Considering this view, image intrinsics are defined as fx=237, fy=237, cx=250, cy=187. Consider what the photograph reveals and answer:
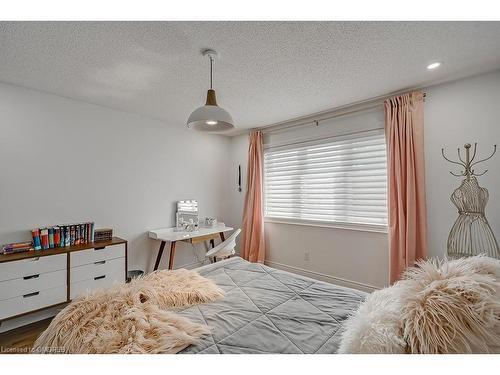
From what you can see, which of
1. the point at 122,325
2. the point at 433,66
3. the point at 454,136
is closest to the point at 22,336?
the point at 122,325

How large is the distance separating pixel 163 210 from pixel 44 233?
1.37m

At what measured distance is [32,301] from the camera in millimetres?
2135

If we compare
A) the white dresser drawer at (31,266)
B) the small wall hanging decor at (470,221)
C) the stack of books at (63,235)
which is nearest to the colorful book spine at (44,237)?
the stack of books at (63,235)

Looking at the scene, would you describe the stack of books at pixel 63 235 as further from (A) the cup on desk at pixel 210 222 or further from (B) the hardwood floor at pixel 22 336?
(A) the cup on desk at pixel 210 222

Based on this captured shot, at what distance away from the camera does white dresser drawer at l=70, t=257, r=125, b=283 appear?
7.76 feet

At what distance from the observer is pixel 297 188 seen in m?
3.56

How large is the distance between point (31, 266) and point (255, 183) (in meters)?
2.80

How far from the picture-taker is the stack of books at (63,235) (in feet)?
7.64

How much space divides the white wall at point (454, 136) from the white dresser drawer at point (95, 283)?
335cm

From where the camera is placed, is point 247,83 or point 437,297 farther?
point 247,83

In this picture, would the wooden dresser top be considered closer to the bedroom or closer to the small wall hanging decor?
the bedroom
